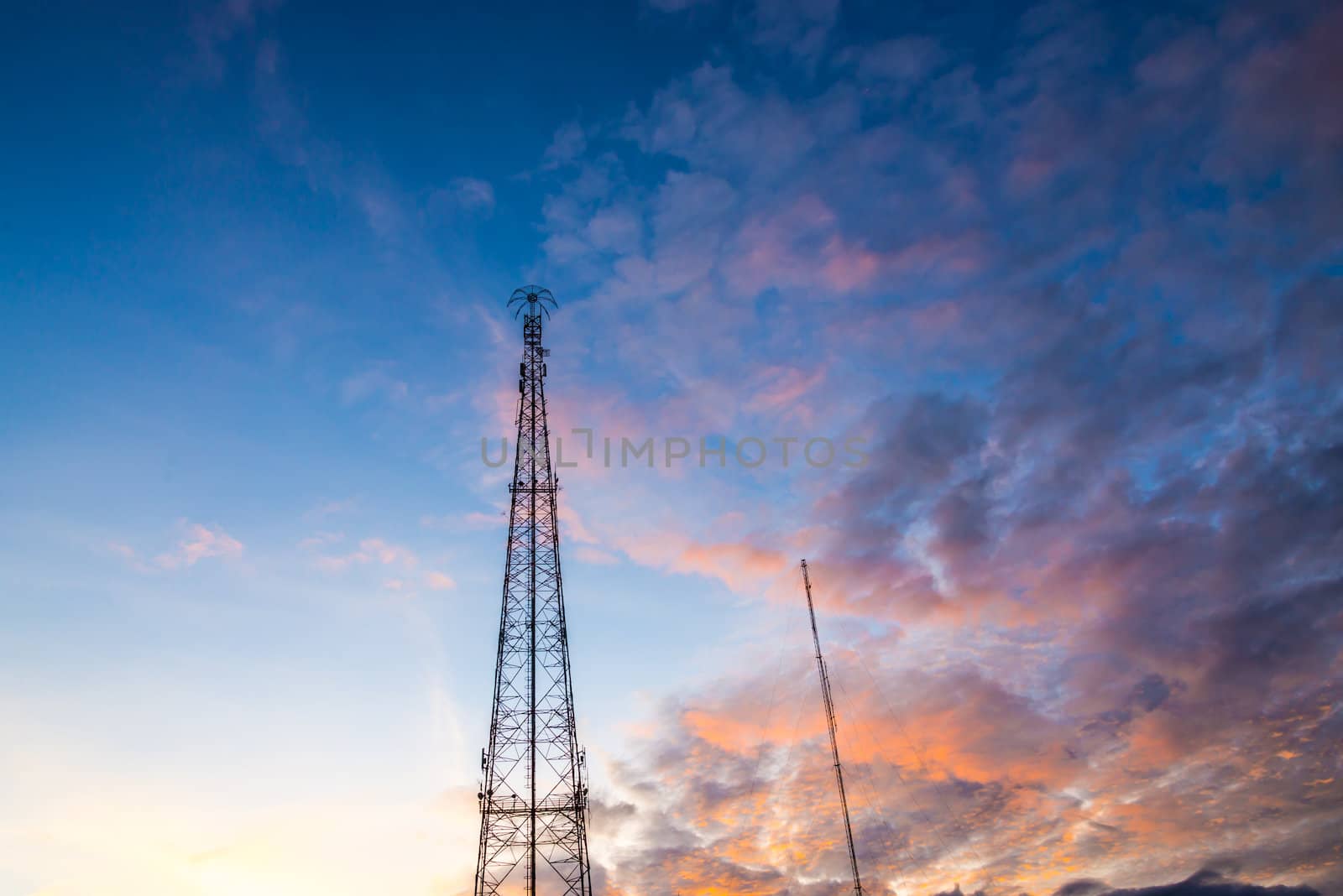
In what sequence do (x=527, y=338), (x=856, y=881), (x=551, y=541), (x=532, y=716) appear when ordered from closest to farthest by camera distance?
1. (x=532, y=716)
2. (x=551, y=541)
3. (x=527, y=338)
4. (x=856, y=881)

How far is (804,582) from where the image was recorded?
9125 cm

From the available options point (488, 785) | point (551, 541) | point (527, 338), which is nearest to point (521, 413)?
point (527, 338)

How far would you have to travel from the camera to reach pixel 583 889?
57.4 m

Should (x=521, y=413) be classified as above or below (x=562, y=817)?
above

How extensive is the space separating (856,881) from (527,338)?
68.9 m

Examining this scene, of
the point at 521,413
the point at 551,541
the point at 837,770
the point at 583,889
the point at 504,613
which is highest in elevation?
the point at 521,413

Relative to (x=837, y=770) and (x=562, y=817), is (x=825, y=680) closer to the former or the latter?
(x=837, y=770)

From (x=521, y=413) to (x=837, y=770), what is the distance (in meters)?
54.0

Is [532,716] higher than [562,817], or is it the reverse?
[532,716]

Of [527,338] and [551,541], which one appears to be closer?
[551,541]

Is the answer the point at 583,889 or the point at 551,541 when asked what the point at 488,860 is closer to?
the point at 583,889

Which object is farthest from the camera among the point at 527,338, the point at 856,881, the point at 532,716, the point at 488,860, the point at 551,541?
the point at 856,881

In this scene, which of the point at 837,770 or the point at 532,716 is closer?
the point at 532,716

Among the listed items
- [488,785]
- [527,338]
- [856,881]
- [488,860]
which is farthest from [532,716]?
[856,881]
